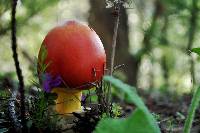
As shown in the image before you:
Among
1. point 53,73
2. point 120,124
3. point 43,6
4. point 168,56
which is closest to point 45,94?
point 53,73

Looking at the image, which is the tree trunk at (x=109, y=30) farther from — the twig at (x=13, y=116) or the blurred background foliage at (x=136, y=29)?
the twig at (x=13, y=116)

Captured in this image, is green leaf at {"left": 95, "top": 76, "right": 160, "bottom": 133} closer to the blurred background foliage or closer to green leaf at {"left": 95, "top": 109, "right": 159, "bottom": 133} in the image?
green leaf at {"left": 95, "top": 109, "right": 159, "bottom": 133}

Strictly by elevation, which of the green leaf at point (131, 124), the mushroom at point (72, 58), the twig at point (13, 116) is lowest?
the twig at point (13, 116)

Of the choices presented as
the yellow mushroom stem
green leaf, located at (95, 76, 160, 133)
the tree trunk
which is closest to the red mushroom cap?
the yellow mushroom stem

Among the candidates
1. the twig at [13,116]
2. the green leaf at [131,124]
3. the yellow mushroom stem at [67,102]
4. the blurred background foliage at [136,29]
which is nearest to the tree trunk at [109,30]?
the blurred background foliage at [136,29]

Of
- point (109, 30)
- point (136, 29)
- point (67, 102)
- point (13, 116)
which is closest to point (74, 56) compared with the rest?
point (67, 102)

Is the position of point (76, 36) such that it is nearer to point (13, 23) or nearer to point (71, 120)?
point (71, 120)

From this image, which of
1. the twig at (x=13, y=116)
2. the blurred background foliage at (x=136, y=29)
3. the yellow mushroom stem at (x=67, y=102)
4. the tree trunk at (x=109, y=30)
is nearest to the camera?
the twig at (x=13, y=116)
